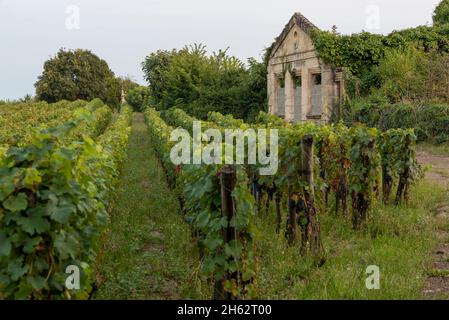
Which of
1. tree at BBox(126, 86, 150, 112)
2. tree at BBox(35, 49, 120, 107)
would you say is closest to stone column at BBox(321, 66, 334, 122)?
tree at BBox(126, 86, 150, 112)

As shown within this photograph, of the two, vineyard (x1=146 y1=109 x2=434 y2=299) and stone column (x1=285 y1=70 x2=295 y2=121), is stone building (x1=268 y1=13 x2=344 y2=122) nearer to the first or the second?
stone column (x1=285 y1=70 x2=295 y2=121)

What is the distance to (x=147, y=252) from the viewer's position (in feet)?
22.4

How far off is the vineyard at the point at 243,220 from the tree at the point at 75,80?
62.5 meters

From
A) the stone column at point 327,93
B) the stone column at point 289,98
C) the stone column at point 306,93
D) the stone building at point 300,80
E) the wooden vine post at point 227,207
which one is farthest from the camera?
the stone column at point 289,98

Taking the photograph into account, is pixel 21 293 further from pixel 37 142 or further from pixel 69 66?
pixel 69 66

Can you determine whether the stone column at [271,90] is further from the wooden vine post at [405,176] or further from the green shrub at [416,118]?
the wooden vine post at [405,176]

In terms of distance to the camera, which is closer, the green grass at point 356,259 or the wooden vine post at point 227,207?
the wooden vine post at point 227,207

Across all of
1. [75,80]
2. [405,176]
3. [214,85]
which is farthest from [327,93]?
[75,80]

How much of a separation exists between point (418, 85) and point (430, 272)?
15951 mm

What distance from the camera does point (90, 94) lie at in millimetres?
69688

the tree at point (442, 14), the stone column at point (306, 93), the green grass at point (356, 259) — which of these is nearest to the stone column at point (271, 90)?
the stone column at point (306, 93)

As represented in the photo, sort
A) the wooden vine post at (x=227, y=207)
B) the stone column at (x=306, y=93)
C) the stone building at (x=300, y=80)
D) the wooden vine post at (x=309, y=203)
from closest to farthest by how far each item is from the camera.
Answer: the wooden vine post at (x=227, y=207) → the wooden vine post at (x=309, y=203) → the stone building at (x=300, y=80) → the stone column at (x=306, y=93)

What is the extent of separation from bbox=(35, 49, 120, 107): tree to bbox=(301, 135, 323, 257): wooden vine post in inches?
2592

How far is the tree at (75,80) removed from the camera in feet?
225
